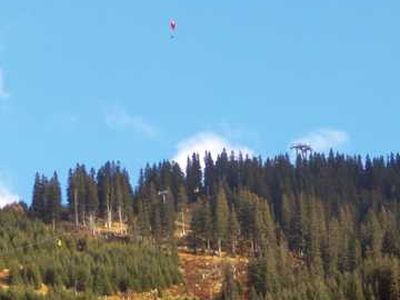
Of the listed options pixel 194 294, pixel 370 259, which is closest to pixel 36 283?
pixel 194 294

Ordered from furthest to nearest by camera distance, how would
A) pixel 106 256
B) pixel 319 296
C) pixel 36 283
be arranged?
pixel 106 256 < pixel 36 283 < pixel 319 296

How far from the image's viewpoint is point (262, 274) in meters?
185

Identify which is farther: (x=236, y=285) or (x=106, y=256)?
Answer: (x=106, y=256)

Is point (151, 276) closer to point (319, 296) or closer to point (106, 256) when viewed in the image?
point (106, 256)

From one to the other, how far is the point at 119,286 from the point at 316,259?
36742 mm

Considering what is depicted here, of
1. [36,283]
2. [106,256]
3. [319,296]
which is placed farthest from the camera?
[106,256]

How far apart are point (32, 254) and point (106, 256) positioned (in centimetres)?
1314

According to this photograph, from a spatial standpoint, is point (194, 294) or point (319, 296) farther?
point (194, 294)

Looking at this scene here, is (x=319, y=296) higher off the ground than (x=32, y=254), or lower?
lower

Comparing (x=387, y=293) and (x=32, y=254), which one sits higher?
(x=32, y=254)

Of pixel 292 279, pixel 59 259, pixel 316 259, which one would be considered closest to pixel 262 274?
pixel 292 279

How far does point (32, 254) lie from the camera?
642 feet

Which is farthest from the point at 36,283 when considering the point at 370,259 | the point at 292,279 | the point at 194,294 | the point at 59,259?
the point at 370,259

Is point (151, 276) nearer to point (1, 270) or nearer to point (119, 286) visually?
point (119, 286)
